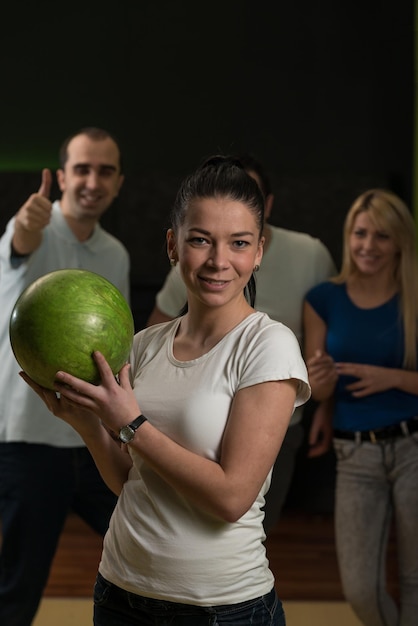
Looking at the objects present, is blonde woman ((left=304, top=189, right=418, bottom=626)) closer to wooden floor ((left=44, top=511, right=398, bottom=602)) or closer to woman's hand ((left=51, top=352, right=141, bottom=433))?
wooden floor ((left=44, top=511, right=398, bottom=602))

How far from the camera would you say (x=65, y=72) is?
18.0ft

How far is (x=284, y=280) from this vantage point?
3.05 metres

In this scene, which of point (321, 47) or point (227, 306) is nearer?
point (227, 306)

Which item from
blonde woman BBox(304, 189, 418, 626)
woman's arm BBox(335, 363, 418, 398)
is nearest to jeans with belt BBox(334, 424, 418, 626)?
blonde woman BBox(304, 189, 418, 626)

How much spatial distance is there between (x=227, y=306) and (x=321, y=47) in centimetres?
405

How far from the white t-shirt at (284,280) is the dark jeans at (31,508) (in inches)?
22.2

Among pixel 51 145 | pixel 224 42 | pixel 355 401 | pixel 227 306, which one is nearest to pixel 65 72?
pixel 51 145

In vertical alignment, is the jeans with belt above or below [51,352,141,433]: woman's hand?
below

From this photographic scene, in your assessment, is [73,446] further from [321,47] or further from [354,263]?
[321,47]

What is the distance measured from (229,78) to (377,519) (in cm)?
322

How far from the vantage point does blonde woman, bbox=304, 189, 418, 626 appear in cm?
283

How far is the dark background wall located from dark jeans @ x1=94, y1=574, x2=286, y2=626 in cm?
392

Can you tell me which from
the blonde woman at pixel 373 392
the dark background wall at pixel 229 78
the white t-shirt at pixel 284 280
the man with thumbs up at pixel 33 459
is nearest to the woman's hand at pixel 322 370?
the blonde woman at pixel 373 392

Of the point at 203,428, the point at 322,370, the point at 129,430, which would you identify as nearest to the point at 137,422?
the point at 129,430
